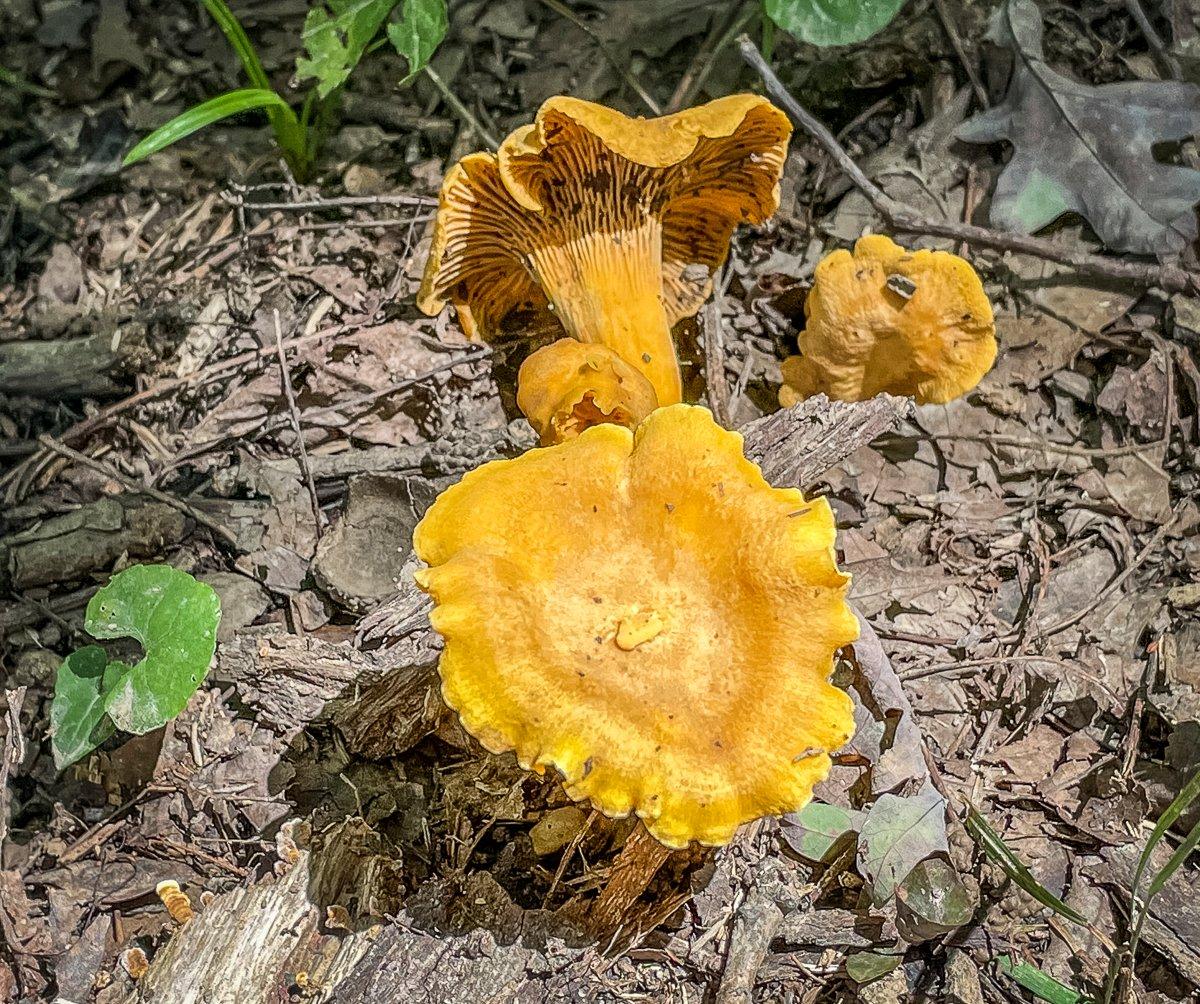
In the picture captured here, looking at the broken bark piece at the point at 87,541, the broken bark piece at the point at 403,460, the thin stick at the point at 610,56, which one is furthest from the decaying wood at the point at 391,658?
the thin stick at the point at 610,56

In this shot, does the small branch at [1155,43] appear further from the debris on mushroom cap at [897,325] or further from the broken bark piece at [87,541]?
the broken bark piece at [87,541]

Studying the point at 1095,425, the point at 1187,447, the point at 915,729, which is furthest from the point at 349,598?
the point at 1187,447

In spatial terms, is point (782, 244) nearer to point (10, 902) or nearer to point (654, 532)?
point (654, 532)

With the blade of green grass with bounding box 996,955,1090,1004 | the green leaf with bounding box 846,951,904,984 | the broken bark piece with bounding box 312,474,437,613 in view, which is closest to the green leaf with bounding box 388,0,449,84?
the broken bark piece with bounding box 312,474,437,613

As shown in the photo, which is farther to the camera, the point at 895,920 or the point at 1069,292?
the point at 1069,292

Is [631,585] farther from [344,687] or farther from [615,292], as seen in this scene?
[615,292]

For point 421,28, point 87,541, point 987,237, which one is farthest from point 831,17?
point 87,541
